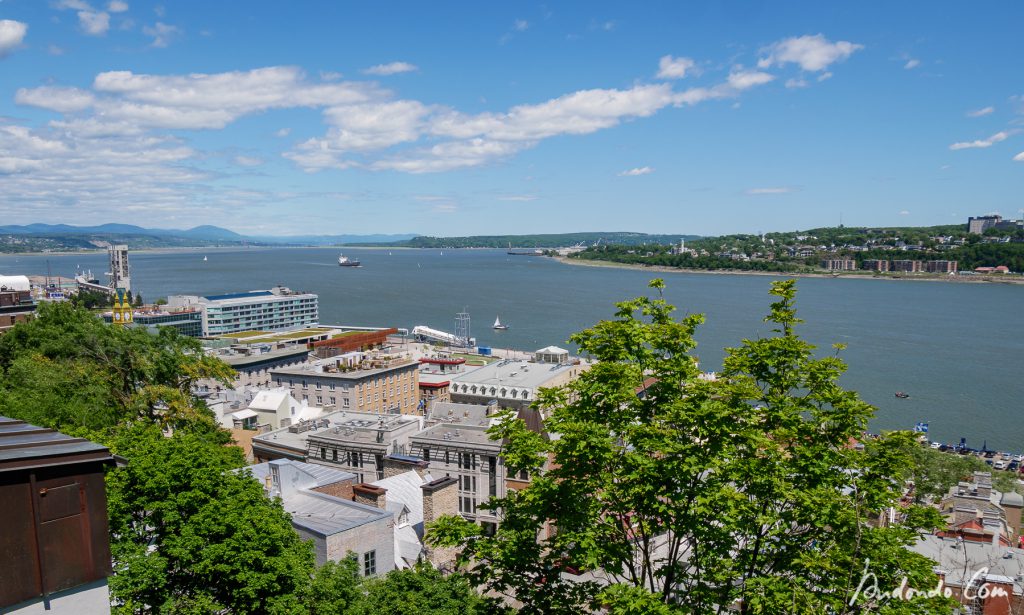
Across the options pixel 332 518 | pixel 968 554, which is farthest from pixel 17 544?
pixel 968 554

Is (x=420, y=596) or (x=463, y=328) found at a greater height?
(x=420, y=596)

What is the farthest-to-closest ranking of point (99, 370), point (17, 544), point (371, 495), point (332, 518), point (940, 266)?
1. point (940, 266)
2. point (99, 370)
3. point (371, 495)
4. point (332, 518)
5. point (17, 544)

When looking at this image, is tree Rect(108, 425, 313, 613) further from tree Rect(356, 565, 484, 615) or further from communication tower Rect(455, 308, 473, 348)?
communication tower Rect(455, 308, 473, 348)

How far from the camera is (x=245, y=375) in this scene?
178 feet

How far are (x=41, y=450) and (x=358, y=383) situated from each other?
42.7 meters

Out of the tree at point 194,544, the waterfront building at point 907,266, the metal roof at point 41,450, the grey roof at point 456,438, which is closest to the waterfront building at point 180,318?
the grey roof at point 456,438

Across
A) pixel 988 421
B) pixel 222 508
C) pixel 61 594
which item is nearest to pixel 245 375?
pixel 222 508

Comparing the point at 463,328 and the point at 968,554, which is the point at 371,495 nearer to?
the point at 968,554

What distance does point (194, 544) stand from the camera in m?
11.0

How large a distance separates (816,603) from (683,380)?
8.19 ft

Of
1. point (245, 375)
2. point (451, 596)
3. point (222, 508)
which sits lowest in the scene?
point (245, 375)

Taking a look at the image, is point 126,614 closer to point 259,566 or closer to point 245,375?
point 259,566

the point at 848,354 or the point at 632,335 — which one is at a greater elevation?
the point at 632,335

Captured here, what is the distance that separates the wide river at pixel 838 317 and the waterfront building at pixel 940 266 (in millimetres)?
22474
